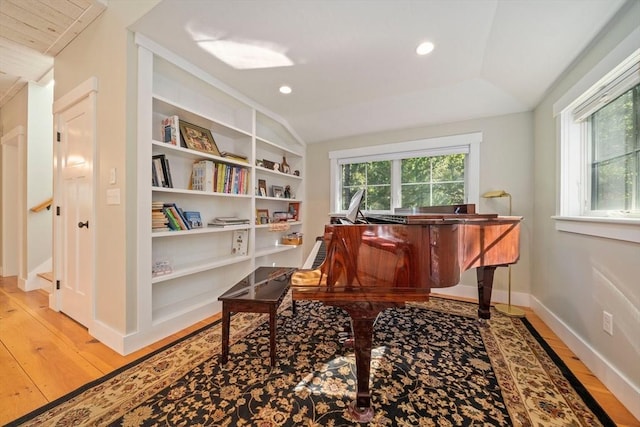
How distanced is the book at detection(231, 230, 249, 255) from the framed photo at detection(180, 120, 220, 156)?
0.89m

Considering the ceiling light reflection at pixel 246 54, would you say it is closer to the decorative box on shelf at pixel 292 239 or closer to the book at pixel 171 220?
the book at pixel 171 220

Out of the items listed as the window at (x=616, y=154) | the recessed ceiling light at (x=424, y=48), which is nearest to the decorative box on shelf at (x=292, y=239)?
the recessed ceiling light at (x=424, y=48)

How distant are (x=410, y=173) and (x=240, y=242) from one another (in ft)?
7.61

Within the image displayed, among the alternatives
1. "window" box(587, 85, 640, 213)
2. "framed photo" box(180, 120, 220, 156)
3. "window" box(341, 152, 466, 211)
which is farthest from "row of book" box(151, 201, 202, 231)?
"window" box(587, 85, 640, 213)

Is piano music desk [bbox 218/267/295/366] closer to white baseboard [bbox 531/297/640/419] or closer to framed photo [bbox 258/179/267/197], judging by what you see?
framed photo [bbox 258/179/267/197]

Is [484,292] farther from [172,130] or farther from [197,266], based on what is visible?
[172,130]

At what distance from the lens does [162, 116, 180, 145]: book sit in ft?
6.70

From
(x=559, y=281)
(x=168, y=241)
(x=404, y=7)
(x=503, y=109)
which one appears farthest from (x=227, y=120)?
(x=559, y=281)

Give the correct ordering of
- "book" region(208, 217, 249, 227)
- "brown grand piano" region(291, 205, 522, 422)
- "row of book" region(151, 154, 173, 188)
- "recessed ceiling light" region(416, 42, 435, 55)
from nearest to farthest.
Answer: "brown grand piano" region(291, 205, 522, 422) < "recessed ceiling light" region(416, 42, 435, 55) < "row of book" region(151, 154, 173, 188) < "book" region(208, 217, 249, 227)

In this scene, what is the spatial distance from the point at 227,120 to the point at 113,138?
1.19 m

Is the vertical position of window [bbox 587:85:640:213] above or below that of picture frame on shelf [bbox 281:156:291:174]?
below

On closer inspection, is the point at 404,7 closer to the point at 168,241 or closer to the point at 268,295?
the point at 268,295

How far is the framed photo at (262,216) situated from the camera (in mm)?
3146

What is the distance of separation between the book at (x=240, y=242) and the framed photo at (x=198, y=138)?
894 millimetres
